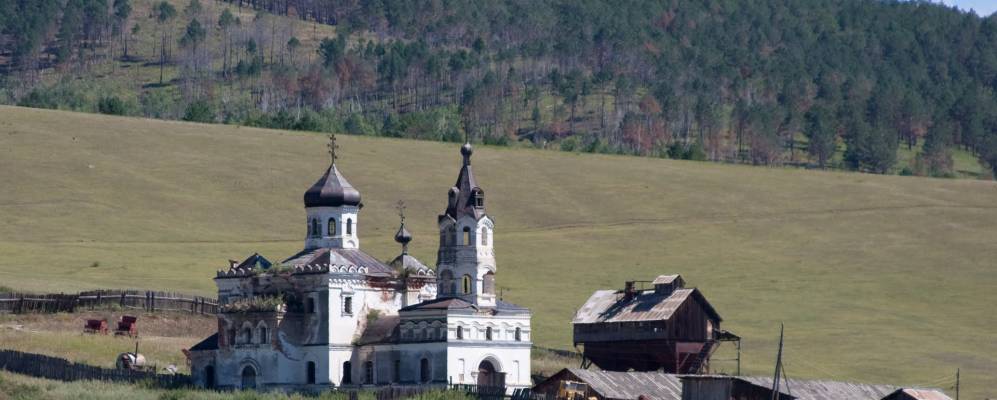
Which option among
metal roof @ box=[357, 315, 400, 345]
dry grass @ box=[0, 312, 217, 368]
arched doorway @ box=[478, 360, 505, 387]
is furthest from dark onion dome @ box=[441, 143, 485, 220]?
dry grass @ box=[0, 312, 217, 368]

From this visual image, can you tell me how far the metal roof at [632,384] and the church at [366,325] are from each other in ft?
17.6

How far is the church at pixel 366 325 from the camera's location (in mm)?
81688

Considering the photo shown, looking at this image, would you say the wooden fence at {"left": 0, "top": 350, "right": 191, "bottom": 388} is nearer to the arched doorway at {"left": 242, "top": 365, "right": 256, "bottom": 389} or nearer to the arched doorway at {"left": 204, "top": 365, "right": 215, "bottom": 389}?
the arched doorway at {"left": 204, "top": 365, "right": 215, "bottom": 389}

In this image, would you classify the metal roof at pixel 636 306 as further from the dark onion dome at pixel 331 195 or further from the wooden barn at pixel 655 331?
the dark onion dome at pixel 331 195

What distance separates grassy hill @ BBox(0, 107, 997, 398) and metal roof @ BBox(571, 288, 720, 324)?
7.78 metres

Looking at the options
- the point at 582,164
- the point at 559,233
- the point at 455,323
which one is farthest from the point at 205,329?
the point at 582,164

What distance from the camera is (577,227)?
144 meters

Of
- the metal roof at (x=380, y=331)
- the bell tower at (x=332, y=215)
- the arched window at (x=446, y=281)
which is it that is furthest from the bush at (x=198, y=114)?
the arched window at (x=446, y=281)

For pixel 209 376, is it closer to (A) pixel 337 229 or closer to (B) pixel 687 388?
(A) pixel 337 229

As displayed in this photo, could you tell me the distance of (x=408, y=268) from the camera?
3465 inches

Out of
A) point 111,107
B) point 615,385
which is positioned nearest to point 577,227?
point 615,385

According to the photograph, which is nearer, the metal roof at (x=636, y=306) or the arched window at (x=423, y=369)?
the arched window at (x=423, y=369)

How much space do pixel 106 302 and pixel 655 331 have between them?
1155 inches

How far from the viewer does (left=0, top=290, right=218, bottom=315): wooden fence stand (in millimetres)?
93438
